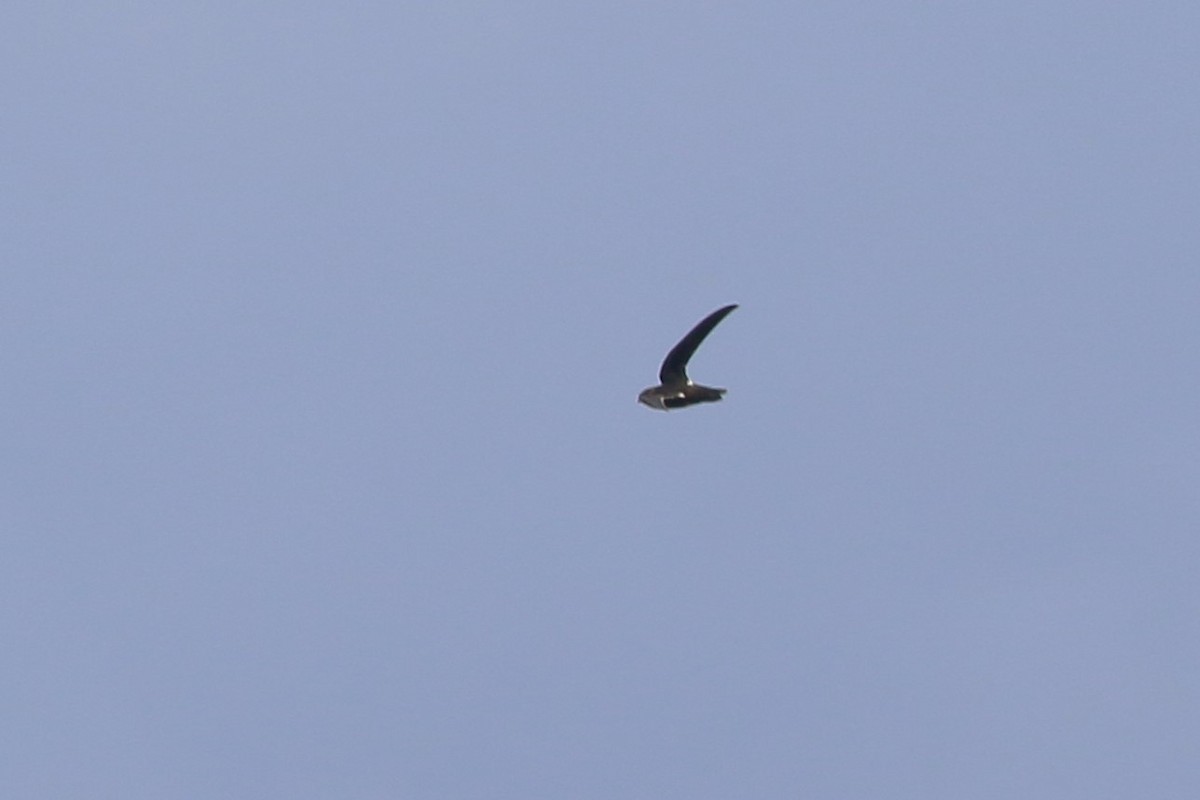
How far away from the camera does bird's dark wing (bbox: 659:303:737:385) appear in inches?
1841

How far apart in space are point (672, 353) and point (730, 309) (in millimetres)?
2138

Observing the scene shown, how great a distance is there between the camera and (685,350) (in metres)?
47.9

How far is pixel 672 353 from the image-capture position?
1884 inches

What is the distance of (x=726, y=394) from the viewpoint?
49781 millimetres

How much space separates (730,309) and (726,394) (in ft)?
12.8

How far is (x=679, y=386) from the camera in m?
48.9

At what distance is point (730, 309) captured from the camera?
1826 inches

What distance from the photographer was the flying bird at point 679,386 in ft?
157

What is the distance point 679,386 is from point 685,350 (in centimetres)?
127

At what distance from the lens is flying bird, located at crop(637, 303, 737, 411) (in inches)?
1879

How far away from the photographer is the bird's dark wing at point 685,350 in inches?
1841

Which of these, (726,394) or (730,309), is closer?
(730,309)
